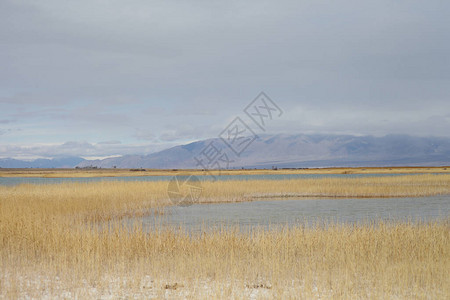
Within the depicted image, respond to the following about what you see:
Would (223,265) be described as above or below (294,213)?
above

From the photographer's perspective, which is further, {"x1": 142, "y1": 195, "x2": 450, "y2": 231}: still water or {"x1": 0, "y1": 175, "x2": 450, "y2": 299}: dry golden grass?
{"x1": 142, "y1": 195, "x2": 450, "y2": 231}: still water

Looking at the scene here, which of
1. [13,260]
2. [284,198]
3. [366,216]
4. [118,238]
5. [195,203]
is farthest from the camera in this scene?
[284,198]

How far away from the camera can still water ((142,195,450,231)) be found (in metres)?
16.6

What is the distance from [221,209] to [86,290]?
15176 mm

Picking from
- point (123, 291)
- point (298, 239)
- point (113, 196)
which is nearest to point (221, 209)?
point (113, 196)

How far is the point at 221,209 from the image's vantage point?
71.9 feet

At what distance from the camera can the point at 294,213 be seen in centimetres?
1972

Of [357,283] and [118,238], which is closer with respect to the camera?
[357,283]

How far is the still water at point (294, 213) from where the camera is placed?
16.6 meters

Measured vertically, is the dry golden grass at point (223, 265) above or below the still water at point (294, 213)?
above

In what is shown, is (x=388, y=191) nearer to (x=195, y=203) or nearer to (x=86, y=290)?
(x=195, y=203)

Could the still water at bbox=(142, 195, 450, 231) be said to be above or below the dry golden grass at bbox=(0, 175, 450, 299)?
below

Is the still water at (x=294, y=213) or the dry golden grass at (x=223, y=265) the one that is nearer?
the dry golden grass at (x=223, y=265)

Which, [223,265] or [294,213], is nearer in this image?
[223,265]
